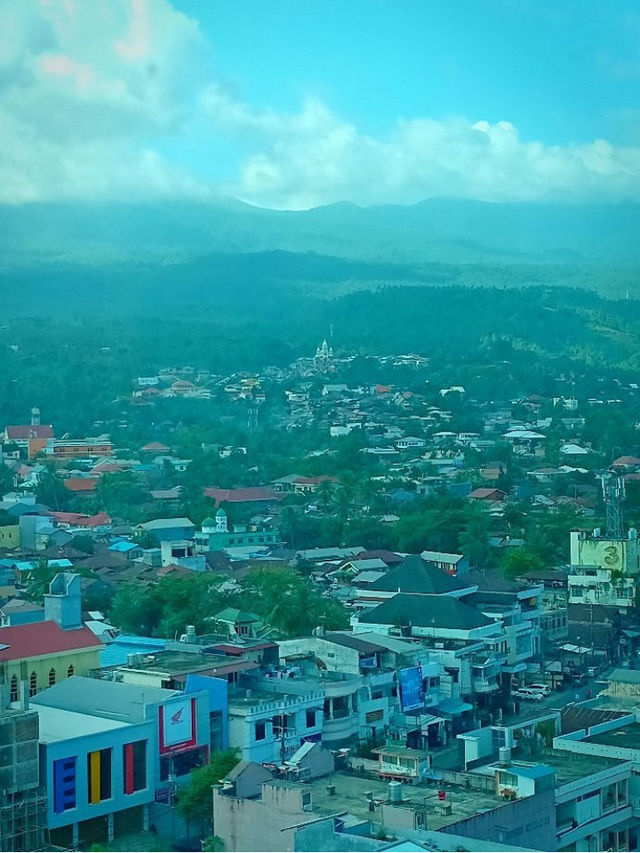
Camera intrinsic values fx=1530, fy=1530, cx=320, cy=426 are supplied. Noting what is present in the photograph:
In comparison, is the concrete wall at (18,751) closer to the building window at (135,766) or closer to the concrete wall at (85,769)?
the concrete wall at (85,769)

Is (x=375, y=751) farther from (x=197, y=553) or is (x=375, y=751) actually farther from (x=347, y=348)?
(x=347, y=348)

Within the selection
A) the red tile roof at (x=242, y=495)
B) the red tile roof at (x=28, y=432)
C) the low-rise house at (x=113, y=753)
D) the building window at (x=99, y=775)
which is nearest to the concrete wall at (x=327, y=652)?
the low-rise house at (x=113, y=753)

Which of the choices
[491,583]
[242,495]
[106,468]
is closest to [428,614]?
[491,583]

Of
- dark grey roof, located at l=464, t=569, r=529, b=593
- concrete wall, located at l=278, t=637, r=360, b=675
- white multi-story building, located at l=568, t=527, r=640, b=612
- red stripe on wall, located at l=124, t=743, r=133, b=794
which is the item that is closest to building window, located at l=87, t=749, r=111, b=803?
red stripe on wall, located at l=124, t=743, r=133, b=794

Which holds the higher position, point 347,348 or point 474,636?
point 347,348

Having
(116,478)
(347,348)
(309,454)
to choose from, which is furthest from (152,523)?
(347,348)

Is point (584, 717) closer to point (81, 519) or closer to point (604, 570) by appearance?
Result: point (604, 570)
